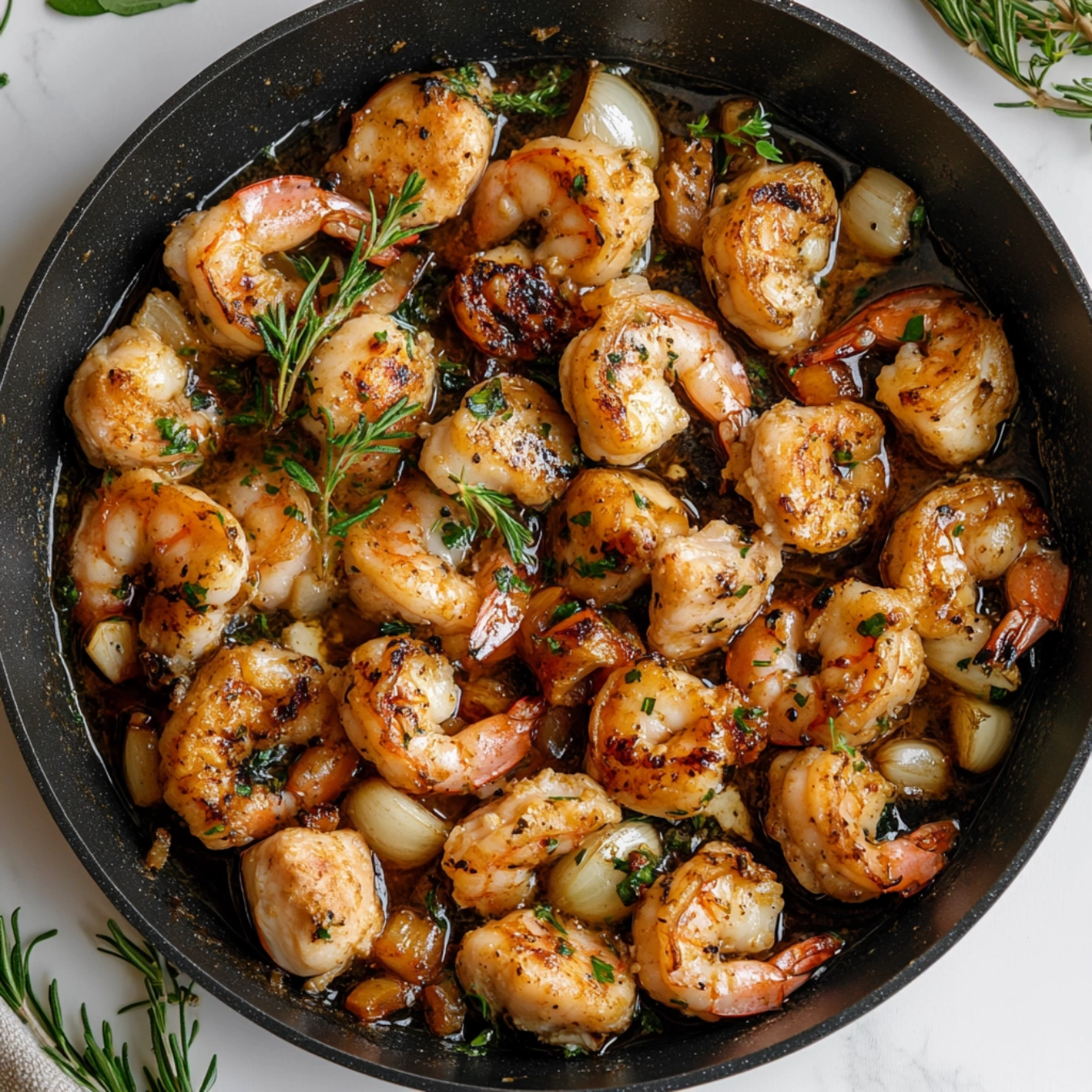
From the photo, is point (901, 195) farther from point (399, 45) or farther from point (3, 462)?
point (3, 462)

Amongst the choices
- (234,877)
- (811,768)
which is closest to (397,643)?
(234,877)

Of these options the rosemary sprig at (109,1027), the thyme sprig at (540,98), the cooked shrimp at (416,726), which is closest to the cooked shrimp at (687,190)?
the thyme sprig at (540,98)

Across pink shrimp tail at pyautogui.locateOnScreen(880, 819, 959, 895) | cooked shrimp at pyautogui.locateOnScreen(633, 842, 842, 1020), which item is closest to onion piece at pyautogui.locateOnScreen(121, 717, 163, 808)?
cooked shrimp at pyautogui.locateOnScreen(633, 842, 842, 1020)

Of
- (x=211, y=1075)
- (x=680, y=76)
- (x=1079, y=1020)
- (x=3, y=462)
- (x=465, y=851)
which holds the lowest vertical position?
(x=1079, y=1020)

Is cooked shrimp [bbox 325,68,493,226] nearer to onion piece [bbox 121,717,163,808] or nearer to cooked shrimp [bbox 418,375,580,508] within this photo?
cooked shrimp [bbox 418,375,580,508]

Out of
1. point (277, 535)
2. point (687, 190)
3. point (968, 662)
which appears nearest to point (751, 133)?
point (687, 190)

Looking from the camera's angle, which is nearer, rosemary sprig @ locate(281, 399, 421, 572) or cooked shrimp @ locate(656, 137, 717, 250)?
rosemary sprig @ locate(281, 399, 421, 572)
